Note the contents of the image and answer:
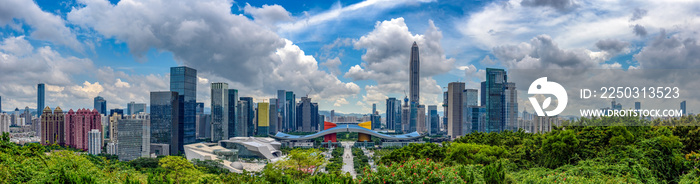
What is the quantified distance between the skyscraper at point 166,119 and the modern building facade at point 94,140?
30.3 ft

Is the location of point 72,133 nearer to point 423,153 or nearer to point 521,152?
point 423,153

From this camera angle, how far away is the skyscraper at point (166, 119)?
68625 mm

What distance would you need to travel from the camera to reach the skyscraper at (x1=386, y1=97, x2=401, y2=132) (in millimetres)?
155250

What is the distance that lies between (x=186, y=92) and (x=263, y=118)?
142 ft

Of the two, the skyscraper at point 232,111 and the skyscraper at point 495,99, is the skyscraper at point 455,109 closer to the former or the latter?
the skyscraper at point 495,99

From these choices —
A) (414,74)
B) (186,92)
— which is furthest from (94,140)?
(414,74)

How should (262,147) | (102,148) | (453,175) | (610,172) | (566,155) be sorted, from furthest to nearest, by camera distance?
(102,148) → (262,147) → (566,155) → (610,172) → (453,175)

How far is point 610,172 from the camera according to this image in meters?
10.5

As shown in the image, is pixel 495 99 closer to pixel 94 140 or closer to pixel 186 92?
pixel 186 92

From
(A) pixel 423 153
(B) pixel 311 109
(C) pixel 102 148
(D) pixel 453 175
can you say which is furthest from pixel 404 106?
(D) pixel 453 175

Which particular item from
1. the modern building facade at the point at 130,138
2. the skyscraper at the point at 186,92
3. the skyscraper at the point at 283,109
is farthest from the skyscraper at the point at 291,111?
the modern building facade at the point at 130,138

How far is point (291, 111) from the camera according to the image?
480 ft

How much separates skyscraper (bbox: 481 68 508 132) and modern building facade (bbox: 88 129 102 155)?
7844cm

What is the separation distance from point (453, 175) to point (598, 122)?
8.30m
